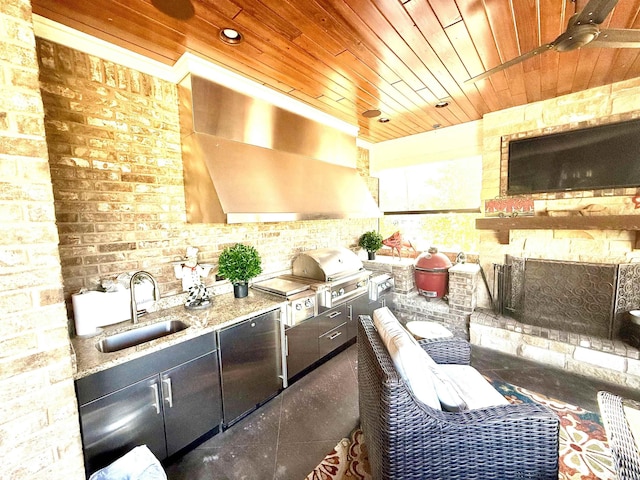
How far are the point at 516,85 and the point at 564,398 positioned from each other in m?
2.80

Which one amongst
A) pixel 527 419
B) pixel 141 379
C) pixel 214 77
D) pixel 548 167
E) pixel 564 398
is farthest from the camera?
pixel 548 167

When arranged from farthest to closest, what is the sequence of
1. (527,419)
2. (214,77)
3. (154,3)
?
(214,77) < (154,3) < (527,419)

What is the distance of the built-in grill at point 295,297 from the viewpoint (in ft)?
7.62

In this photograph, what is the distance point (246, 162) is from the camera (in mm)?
2160

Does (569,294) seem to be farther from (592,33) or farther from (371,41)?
(371,41)

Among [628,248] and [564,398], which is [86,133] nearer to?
[564,398]

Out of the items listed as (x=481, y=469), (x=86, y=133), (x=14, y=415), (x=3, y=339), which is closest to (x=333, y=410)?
(x=481, y=469)

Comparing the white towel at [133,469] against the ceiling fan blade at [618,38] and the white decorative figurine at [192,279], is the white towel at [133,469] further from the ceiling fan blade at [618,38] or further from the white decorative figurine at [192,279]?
the ceiling fan blade at [618,38]

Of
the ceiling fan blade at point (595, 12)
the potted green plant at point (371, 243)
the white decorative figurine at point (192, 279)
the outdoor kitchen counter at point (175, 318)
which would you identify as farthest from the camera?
the potted green plant at point (371, 243)

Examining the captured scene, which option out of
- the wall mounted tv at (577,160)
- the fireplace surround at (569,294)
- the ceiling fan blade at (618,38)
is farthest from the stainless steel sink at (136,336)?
the wall mounted tv at (577,160)

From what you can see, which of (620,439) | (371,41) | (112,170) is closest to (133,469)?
(112,170)

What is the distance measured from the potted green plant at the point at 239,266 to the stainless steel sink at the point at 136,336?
0.54 metres

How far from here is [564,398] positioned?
7.30ft

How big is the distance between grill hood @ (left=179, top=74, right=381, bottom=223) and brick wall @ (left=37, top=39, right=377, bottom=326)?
17 centimetres
